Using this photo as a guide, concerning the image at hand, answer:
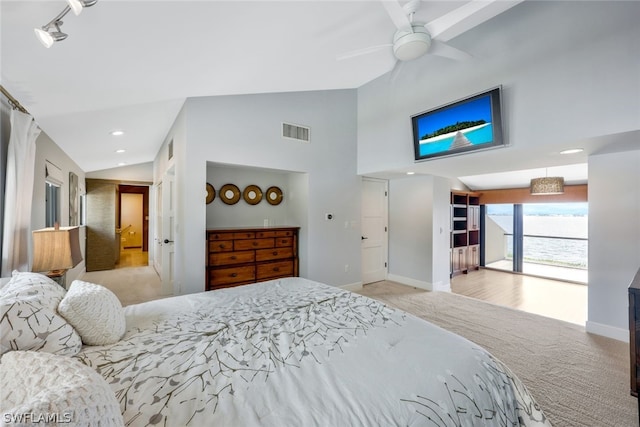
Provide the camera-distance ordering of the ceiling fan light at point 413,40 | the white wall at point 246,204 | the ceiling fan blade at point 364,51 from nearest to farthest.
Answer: the ceiling fan light at point 413,40, the ceiling fan blade at point 364,51, the white wall at point 246,204

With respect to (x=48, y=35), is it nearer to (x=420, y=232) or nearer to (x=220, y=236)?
(x=220, y=236)

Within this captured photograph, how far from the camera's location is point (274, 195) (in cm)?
468

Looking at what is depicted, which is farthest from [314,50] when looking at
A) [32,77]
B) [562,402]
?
[562,402]

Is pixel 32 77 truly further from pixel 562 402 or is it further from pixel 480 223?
pixel 480 223

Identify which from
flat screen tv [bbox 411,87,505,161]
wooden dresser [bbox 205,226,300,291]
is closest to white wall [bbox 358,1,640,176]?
flat screen tv [bbox 411,87,505,161]

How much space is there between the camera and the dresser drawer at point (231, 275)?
3.56 metres

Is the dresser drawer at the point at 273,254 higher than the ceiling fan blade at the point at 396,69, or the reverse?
the ceiling fan blade at the point at 396,69

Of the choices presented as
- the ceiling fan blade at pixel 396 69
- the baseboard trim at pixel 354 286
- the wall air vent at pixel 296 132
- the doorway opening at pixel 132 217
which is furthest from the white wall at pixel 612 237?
the doorway opening at pixel 132 217

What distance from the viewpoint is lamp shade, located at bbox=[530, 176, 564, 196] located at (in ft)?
15.7

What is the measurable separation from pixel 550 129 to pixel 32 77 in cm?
435

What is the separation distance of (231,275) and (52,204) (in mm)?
2616

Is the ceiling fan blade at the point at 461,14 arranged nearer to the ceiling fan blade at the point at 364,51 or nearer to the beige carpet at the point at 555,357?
the ceiling fan blade at the point at 364,51

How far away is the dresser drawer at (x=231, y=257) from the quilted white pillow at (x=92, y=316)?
82.1 inches

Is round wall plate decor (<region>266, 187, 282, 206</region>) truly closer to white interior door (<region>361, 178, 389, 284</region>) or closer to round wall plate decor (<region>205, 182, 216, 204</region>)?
round wall plate decor (<region>205, 182, 216, 204</region>)
